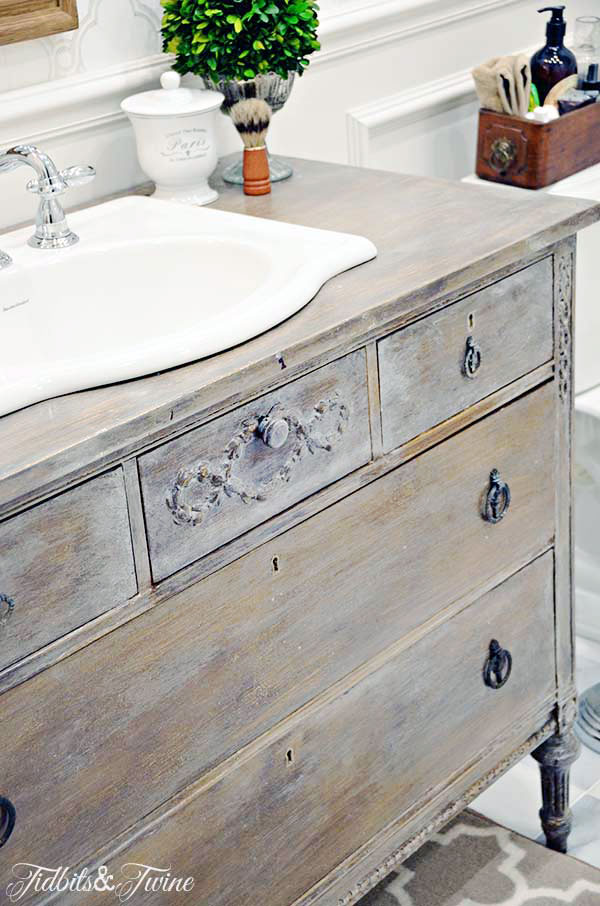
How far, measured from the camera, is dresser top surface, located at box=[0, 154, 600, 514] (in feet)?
2.90

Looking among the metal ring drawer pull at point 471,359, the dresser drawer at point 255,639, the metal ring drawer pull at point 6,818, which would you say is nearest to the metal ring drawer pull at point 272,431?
the dresser drawer at point 255,639

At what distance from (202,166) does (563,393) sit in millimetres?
497

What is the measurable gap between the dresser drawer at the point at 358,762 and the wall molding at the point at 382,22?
77 centimetres

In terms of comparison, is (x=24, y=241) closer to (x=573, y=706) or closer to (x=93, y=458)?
(x=93, y=458)

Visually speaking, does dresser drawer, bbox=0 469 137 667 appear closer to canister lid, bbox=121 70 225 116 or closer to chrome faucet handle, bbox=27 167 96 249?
chrome faucet handle, bbox=27 167 96 249

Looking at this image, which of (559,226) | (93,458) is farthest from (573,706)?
(93,458)

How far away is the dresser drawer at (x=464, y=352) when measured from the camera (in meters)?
1.14

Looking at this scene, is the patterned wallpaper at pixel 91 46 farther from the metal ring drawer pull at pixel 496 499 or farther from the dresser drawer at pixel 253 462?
the metal ring drawer pull at pixel 496 499

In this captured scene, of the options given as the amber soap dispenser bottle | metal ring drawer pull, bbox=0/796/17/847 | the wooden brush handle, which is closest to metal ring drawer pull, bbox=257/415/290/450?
metal ring drawer pull, bbox=0/796/17/847

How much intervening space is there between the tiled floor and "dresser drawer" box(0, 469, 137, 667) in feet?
3.07

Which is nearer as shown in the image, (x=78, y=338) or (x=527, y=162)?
(x=78, y=338)

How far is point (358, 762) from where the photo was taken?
1243 mm

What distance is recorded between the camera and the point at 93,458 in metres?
0.88

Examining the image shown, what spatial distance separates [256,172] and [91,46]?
24 cm
